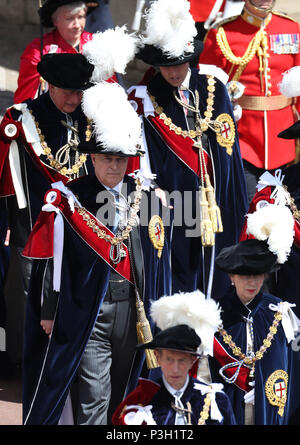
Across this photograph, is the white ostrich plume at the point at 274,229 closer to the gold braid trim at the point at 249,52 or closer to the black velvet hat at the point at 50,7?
the gold braid trim at the point at 249,52

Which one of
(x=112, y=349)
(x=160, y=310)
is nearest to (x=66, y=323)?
(x=112, y=349)

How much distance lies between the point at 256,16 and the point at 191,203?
1.55 m

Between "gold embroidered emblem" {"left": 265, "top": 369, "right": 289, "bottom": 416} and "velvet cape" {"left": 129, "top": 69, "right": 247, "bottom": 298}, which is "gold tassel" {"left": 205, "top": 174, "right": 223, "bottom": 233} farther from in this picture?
"gold embroidered emblem" {"left": 265, "top": 369, "right": 289, "bottom": 416}

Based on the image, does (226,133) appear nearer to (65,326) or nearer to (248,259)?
(248,259)

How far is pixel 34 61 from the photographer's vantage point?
8.52 m

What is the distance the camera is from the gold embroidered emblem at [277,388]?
21.7 feet

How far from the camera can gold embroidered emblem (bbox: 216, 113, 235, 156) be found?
8.14 meters

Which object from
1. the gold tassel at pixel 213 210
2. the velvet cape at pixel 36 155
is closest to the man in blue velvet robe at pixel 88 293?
the velvet cape at pixel 36 155

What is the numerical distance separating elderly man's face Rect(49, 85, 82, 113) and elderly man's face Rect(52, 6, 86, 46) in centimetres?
85

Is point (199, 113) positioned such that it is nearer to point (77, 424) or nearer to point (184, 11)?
point (184, 11)

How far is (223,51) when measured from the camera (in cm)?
867

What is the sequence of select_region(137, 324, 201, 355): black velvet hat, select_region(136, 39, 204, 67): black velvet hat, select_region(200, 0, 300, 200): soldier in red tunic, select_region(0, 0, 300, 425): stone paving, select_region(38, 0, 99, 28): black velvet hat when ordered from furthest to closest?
select_region(0, 0, 300, 425): stone paving → select_region(200, 0, 300, 200): soldier in red tunic → select_region(38, 0, 99, 28): black velvet hat → select_region(136, 39, 204, 67): black velvet hat → select_region(137, 324, 201, 355): black velvet hat

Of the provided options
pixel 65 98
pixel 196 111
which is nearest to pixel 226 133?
pixel 196 111

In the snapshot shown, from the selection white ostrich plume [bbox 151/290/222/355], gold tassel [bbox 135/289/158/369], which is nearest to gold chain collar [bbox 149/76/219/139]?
gold tassel [bbox 135/289/158/369]
